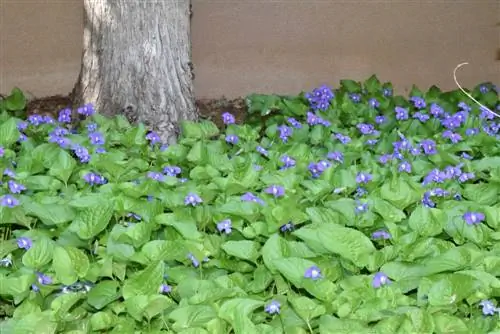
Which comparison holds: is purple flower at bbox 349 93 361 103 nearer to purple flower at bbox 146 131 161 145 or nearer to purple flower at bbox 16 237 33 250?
purple flower at bbox 146 131 161 145

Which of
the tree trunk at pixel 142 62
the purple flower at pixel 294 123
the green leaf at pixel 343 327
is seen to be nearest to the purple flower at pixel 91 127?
the tree trunk at pixel 142 62

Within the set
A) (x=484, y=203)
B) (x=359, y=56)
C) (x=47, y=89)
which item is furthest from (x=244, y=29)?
(x=484, y=203)

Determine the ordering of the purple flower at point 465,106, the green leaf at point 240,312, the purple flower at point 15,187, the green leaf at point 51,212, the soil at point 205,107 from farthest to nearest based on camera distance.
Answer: the soil at point 205,107, the purple flower at point 465,106, the purple flower at point 15,187, the green leaf at point 51,212, the green leaf at point 240,312

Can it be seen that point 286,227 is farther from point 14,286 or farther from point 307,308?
point 14,286

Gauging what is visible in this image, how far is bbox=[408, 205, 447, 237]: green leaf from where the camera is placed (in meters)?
2.97

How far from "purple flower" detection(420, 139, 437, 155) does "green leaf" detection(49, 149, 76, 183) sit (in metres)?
1.47

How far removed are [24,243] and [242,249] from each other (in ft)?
2.30

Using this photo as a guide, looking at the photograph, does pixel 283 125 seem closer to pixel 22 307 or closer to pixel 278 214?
pixel 278 214

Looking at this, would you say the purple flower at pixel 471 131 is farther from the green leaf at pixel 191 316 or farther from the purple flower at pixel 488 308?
the green leaf at pixel 191 316

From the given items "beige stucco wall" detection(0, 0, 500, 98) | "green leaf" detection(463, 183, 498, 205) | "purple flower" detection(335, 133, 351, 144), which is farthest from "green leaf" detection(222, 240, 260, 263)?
"beige stucco wall" detection(0, 0, 500, 98)

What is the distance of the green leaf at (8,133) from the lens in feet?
12.5

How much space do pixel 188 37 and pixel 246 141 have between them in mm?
688

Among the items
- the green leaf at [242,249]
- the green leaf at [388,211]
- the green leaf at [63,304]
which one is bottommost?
the green leaf at [63,304]

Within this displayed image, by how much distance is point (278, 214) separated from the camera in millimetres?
3025
